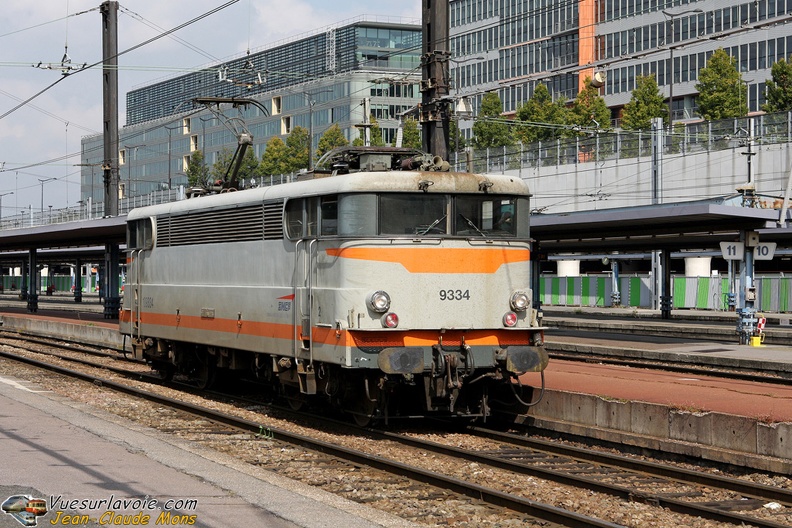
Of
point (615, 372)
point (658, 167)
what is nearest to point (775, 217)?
point (615, 372)

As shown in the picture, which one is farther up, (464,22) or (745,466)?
(464,22)

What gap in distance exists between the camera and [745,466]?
11.9m

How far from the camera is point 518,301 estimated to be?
48.3ft

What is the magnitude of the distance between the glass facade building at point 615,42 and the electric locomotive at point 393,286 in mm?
49901

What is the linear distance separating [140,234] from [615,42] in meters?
67.1

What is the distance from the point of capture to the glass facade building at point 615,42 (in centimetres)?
7219

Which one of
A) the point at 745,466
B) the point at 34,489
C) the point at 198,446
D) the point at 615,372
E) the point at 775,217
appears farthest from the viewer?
the point at 775,217

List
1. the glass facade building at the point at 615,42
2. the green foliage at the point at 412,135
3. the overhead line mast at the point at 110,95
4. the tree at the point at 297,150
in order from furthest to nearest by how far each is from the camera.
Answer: the tree at the point at 297,150, the green foliage at the point at 412,135, the glass facade building at the point at 615,42, the overhead line mast at the point at 110,95

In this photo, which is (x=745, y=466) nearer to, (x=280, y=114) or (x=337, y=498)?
(x=337, y=498)

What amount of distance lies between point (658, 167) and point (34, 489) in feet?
156

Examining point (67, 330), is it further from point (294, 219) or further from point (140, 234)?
point (294, 219)

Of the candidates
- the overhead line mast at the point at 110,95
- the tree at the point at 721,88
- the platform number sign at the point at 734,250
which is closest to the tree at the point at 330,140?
the tree at the point at 721,88

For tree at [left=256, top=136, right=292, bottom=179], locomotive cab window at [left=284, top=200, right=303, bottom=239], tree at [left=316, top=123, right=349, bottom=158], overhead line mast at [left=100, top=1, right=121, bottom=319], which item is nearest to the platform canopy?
locomotive cab window at [left=284, top=200, right=303, bottom=239]

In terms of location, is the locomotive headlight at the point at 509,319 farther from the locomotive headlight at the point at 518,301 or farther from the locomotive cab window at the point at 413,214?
the locomotive cab window at the point at 413,214
